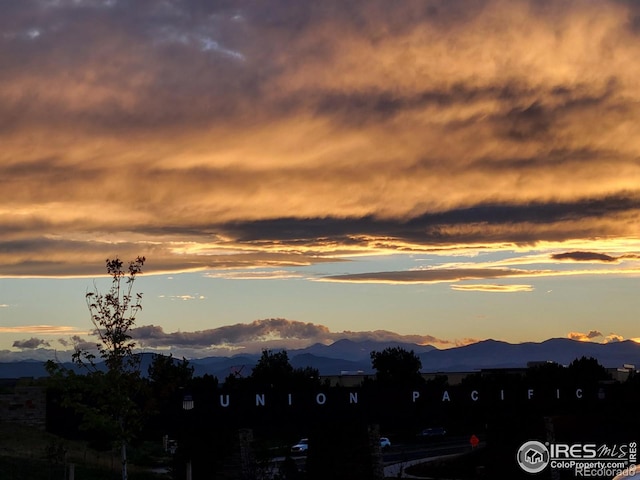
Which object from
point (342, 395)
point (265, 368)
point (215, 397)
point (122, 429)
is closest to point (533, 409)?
point (342, 395)

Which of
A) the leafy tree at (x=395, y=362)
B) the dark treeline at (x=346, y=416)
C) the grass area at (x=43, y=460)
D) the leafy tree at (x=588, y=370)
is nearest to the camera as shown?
the grass area at (x=43, y=460)

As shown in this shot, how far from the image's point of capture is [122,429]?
113ft

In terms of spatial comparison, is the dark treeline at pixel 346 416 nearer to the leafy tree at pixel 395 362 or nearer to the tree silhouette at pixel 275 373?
the tree silhouette at pixel 275 373

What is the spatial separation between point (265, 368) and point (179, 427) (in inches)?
4145

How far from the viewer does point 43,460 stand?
5544cm

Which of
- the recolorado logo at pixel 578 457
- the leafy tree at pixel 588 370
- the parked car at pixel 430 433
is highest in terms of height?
the leafy tree at pixel 588 370

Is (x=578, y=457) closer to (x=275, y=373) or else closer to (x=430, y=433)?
(x=430, y=433)

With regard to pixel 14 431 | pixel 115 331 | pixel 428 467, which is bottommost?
pixel 428 467

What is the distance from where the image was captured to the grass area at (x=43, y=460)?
49.4 metres

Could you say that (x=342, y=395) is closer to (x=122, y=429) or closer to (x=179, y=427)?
(x=179, y=427)

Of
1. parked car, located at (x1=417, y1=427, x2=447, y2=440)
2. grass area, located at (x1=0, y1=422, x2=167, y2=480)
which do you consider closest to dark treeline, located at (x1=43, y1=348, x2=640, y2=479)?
grass area, located at (x1=0, y1=422, x2=167, y2=480)

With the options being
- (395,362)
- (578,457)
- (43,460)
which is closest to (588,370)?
(395,362)

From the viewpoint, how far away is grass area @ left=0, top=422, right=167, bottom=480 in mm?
49438

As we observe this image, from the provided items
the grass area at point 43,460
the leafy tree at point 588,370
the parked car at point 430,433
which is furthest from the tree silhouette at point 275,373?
the grass area at point 43,460
